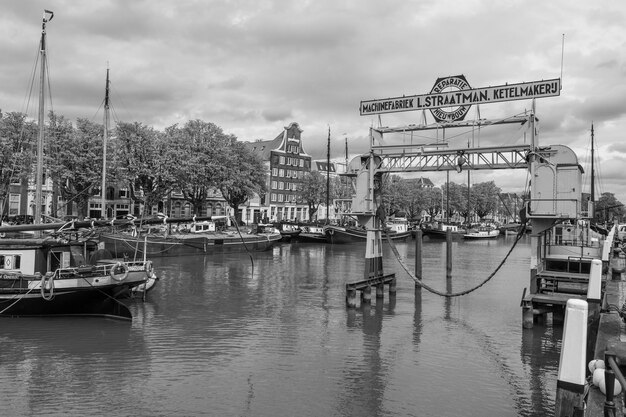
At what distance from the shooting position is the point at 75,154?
1997 inches

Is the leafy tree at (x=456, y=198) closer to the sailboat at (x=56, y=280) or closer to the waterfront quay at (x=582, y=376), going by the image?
the sailboat at (x=56, y=280)

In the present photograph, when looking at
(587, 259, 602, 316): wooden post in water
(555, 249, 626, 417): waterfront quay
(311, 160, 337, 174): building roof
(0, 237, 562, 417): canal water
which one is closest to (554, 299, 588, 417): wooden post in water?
(555, 249, 626, 417): waterfront quay

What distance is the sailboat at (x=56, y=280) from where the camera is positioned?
20438 millimetres

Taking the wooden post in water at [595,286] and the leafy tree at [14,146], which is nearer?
the wooden post in water at [595,286]

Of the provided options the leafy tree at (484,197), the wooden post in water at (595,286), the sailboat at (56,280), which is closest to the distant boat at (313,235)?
the sailboat at (56,280)

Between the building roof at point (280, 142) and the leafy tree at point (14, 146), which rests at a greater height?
the building roof at point (280, 142)

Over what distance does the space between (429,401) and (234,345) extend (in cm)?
724

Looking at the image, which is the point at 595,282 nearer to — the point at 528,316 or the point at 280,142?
the point at 528,316

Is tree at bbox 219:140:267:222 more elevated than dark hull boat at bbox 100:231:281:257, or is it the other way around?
tree at bbox 219:140:267:222

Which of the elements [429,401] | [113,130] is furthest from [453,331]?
[113,130]

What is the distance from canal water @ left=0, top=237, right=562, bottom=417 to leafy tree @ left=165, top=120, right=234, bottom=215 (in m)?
31.0

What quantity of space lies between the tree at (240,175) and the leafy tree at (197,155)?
81cm

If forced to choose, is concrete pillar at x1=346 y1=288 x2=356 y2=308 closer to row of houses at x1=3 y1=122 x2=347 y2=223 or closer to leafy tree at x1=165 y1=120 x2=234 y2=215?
leafy tree at x1=165 y1=120 x2=234 y2=215

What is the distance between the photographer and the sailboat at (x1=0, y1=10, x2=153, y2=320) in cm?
2044
